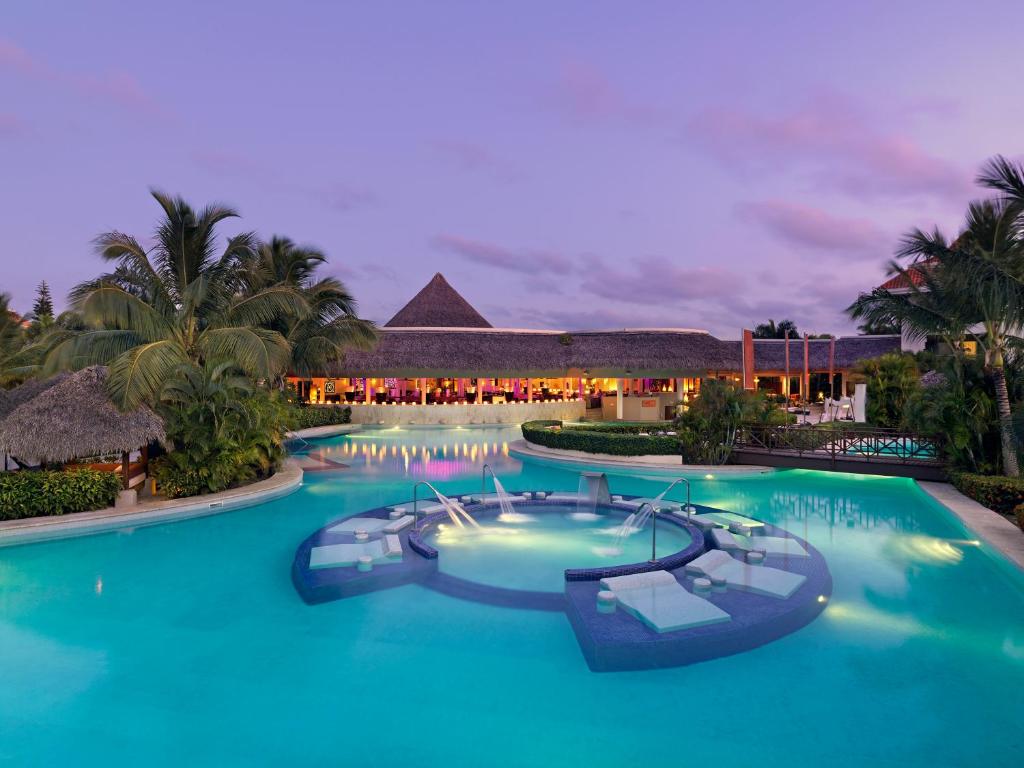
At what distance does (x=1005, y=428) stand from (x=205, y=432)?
13.9 m

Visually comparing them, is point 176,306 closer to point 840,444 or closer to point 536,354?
point 840,444

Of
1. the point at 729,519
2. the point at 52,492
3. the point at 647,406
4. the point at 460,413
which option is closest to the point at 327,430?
the point at 460,413

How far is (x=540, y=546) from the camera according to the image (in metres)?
8.55

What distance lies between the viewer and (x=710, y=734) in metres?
4.28

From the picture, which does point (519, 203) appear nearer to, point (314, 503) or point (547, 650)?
point (314, 503)

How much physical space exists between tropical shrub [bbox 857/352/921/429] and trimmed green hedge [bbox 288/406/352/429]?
62.5 feet

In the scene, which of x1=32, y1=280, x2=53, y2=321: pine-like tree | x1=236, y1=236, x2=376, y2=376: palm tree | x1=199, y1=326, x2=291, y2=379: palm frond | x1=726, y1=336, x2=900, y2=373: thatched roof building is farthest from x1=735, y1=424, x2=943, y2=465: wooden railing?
x1=32, y1=280, x2=53, y2=321: pine-like tree

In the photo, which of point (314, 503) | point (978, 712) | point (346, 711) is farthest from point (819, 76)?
point (346, 711)

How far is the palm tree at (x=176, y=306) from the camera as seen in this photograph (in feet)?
39.1

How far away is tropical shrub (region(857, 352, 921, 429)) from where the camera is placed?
1792 cm

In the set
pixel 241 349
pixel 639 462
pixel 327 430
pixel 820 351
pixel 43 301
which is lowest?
pixel 639 462

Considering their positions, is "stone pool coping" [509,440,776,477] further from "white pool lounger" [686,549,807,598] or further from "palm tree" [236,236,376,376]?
"palm tree" [236,236,376,376]

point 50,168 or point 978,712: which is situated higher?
point 50,168

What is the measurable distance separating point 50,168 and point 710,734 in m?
31.2
